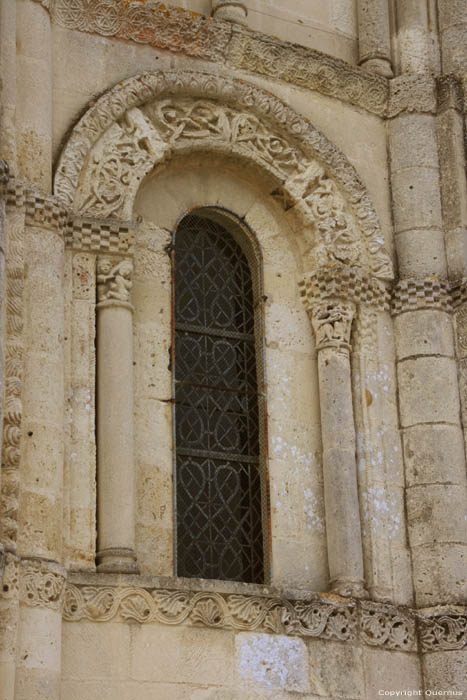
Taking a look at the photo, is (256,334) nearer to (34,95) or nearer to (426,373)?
(426,373)

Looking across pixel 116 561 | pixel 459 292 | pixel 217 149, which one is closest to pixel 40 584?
pixel 116 561

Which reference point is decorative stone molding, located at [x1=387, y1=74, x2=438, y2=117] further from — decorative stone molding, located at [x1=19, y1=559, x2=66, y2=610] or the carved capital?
decorative stone molding, located at [x1=19, y1=559, x2=66, y2=610]

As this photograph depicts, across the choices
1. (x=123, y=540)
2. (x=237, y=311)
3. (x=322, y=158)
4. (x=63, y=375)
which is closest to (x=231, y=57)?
(x=322, y=158)

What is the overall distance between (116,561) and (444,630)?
2.77 m

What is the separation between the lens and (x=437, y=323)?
46.0 ft

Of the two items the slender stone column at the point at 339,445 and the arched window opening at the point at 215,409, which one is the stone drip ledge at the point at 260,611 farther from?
the arched window opening at the point at 215,409

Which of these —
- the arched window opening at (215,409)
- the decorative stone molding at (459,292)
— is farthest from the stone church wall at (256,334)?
the arched window opening at (215,409)

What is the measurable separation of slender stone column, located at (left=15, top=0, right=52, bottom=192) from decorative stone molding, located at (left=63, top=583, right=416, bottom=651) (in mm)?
3180

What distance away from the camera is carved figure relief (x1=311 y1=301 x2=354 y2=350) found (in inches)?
535

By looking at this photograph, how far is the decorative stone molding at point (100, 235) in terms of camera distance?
41.6ft

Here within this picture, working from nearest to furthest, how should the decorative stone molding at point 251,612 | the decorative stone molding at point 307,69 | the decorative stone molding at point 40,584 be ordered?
the decorative stone molding at point 40,584 < the decorative stone molding at point 251,612 < the decorative stone molding at point 307,69

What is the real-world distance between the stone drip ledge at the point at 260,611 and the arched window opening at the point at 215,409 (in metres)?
0.61

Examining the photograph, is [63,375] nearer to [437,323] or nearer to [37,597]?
[37,597]

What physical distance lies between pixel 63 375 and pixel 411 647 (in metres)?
3.49
